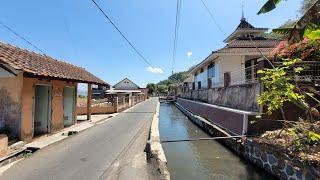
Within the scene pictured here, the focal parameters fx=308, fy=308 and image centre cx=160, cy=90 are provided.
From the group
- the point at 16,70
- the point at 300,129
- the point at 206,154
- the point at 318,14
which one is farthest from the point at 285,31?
the point at 16,70

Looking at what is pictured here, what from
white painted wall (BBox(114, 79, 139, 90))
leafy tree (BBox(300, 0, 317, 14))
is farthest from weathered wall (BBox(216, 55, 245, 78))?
white painted wall (BBox(114, 79, 139, 90))

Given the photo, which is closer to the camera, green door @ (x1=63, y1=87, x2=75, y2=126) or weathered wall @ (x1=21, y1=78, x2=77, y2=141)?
weathered wall @ (x1=21, y1=78, x2=77, y2=141)

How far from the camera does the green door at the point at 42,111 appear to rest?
48.2 feet

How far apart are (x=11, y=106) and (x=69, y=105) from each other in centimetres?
674

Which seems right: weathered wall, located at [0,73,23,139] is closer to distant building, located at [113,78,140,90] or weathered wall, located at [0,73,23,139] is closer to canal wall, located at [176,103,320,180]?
canal wall, located at [176,103,320,180]

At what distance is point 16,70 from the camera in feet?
37.0

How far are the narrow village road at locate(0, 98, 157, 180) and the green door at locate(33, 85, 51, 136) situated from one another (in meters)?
1.70

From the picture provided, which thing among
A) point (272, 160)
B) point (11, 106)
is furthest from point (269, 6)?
point (11, 106)

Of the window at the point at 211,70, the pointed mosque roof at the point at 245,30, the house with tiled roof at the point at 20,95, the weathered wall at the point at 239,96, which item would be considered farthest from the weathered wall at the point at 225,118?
the pointed mosque roof at the point at 245,30

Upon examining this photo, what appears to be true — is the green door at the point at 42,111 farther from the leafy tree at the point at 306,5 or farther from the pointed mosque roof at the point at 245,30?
the pointed mosque roof at the point at 245,30

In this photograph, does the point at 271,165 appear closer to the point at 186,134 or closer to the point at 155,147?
the point at 155,147

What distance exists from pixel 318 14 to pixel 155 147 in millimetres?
7075

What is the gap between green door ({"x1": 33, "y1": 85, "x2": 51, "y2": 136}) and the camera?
1468 centimetres

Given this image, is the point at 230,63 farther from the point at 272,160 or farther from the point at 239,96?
the point at 272,160
